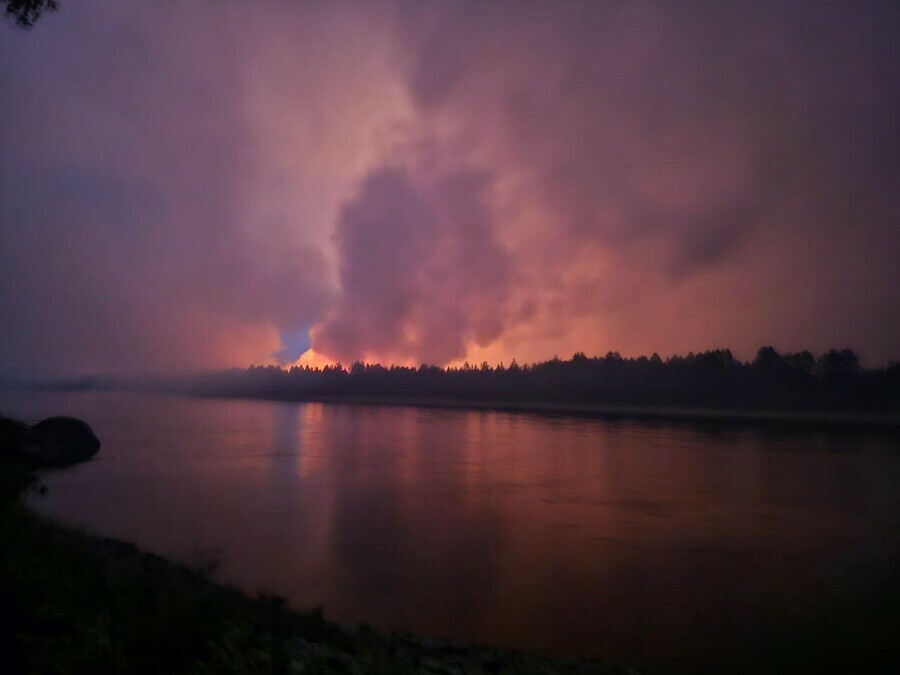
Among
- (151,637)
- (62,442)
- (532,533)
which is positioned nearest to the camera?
(151,637)

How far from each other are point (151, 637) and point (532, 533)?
12.1 meters

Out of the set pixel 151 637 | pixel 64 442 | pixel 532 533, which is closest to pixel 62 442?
pixel 64 442

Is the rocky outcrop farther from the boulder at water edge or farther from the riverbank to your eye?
the riverbank

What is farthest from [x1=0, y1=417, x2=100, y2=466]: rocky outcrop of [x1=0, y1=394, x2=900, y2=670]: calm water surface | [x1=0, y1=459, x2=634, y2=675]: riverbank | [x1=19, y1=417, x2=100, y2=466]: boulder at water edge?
[x1=0, y1=459, x2=634, y2=675]: riverbank

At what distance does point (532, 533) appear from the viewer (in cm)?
1556

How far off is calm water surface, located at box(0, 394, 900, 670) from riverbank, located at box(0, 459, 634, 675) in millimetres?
2177

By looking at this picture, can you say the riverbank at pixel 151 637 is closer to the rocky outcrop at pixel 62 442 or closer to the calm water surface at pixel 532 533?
the calm water surface at pixel 532 533

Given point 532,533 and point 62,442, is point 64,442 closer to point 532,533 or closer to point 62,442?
point 62,442

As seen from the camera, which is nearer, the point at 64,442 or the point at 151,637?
the point at 151,637

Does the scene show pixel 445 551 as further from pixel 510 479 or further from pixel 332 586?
pixel 510 479

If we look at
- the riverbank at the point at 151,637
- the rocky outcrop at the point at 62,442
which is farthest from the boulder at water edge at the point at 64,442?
the riverbank at the point at 151,637

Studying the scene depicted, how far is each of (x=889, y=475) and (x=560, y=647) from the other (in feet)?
87.6

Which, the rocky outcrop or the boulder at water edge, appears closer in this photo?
the rocky outcrop

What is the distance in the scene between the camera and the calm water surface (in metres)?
10.1
